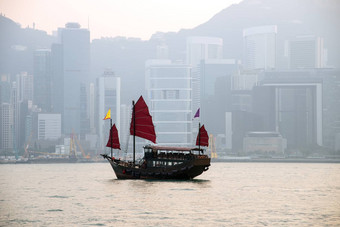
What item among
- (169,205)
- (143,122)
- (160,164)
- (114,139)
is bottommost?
(169,205)

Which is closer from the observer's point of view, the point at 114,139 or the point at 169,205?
the point at 169,205

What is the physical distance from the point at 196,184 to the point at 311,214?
107 feet

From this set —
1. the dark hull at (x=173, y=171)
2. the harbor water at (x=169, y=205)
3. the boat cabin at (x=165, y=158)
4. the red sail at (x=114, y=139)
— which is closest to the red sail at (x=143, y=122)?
the boat cabin at (x=165, y=158)

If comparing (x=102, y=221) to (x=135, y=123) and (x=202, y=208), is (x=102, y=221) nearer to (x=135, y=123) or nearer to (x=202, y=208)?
(x=202, y=208)

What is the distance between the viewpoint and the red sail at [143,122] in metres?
100

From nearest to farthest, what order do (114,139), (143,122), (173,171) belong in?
(173,171) < (143,122) < (114,139)

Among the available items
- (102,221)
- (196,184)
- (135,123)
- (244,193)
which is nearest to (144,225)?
(102,221)

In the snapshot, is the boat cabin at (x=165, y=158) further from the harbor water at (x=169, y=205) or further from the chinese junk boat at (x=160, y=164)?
the harbor water at (x=169, y=205)

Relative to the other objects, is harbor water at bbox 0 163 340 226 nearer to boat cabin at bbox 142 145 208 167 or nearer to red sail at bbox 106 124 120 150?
boat cabin at bbox 142 145 208 167


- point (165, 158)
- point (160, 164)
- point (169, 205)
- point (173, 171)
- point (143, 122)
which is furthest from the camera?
point (143, 122)

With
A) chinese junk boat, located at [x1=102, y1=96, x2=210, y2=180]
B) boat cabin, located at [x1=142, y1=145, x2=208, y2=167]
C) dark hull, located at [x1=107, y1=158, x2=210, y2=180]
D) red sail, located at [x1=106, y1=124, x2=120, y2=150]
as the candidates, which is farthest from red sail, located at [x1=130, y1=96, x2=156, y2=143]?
dark hull, located at [x1=107, y1=158, x2=210, y2=180]

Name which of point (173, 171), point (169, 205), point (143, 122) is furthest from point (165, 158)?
point (169, 205)

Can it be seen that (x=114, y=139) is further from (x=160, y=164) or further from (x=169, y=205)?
(x=169, y=205)

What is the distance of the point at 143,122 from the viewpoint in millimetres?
101188
